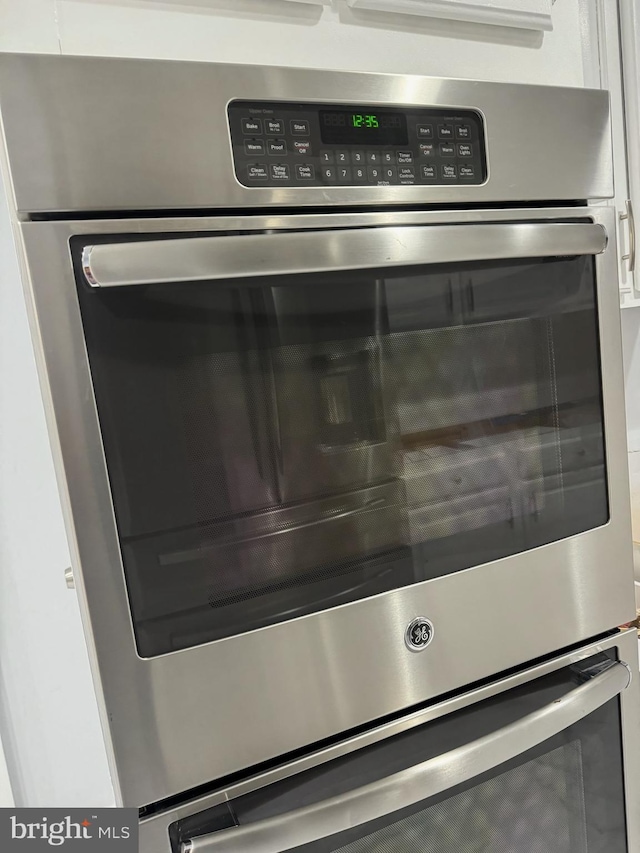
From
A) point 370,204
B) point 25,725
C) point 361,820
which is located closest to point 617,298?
point 370,204

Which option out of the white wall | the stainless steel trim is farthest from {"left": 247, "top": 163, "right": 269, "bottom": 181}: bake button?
the stainless steel trim

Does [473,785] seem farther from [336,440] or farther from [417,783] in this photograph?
[336,440]

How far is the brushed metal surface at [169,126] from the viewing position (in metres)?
0.44

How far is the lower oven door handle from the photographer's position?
0.51 m

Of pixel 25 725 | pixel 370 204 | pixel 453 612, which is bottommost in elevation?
pixel 25 725

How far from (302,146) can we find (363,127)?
0.06 metres

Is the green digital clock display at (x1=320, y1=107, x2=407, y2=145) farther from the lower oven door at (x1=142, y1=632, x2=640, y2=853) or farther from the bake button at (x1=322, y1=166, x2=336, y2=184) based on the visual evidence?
the lower oven door at (x1=142, y1=632, x2=640, y2=853)

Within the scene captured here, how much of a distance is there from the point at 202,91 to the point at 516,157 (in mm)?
306

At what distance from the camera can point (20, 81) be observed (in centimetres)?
43

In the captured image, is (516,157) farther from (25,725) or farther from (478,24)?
(25,725)

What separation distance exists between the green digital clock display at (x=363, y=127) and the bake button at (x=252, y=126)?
0.19 ft

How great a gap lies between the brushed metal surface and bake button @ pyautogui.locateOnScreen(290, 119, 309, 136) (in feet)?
0.06

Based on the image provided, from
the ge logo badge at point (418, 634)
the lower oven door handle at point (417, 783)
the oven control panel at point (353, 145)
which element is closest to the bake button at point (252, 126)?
the oven control panel at point (353, 145)

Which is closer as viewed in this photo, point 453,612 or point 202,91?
point 202,91
